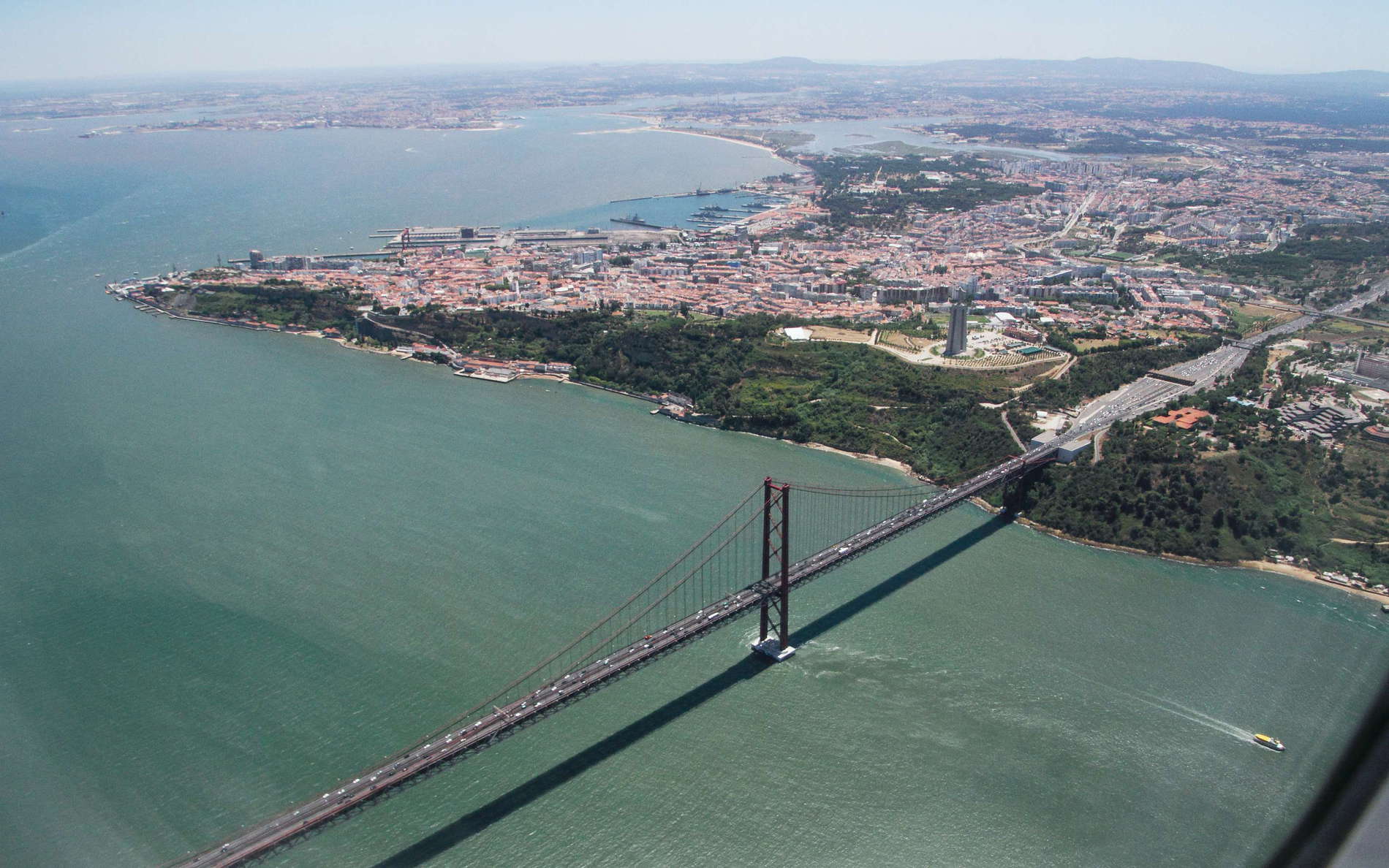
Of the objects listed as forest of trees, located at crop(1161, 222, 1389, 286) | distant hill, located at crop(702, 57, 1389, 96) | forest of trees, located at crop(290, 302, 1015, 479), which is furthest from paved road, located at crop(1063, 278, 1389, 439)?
distant hill, located at crop(702, 57, 1389, 96)

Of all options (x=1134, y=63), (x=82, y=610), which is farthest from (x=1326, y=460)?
(x=1134, y=63)

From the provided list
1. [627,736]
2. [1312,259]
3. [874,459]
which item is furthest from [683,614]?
[1312,259]

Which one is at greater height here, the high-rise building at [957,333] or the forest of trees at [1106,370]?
the high-rise building at [957,333]

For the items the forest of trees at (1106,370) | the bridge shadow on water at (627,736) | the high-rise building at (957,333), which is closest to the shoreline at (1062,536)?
the bridge shadow on water at (627,736)

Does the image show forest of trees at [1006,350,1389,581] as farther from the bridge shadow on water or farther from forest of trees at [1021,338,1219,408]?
the bridge shadow on water

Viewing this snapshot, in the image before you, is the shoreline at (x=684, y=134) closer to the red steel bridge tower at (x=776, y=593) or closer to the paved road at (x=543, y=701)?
the paved road at (x=543, y=701)

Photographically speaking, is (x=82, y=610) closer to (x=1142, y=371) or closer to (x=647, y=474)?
(x=647, y=474)
